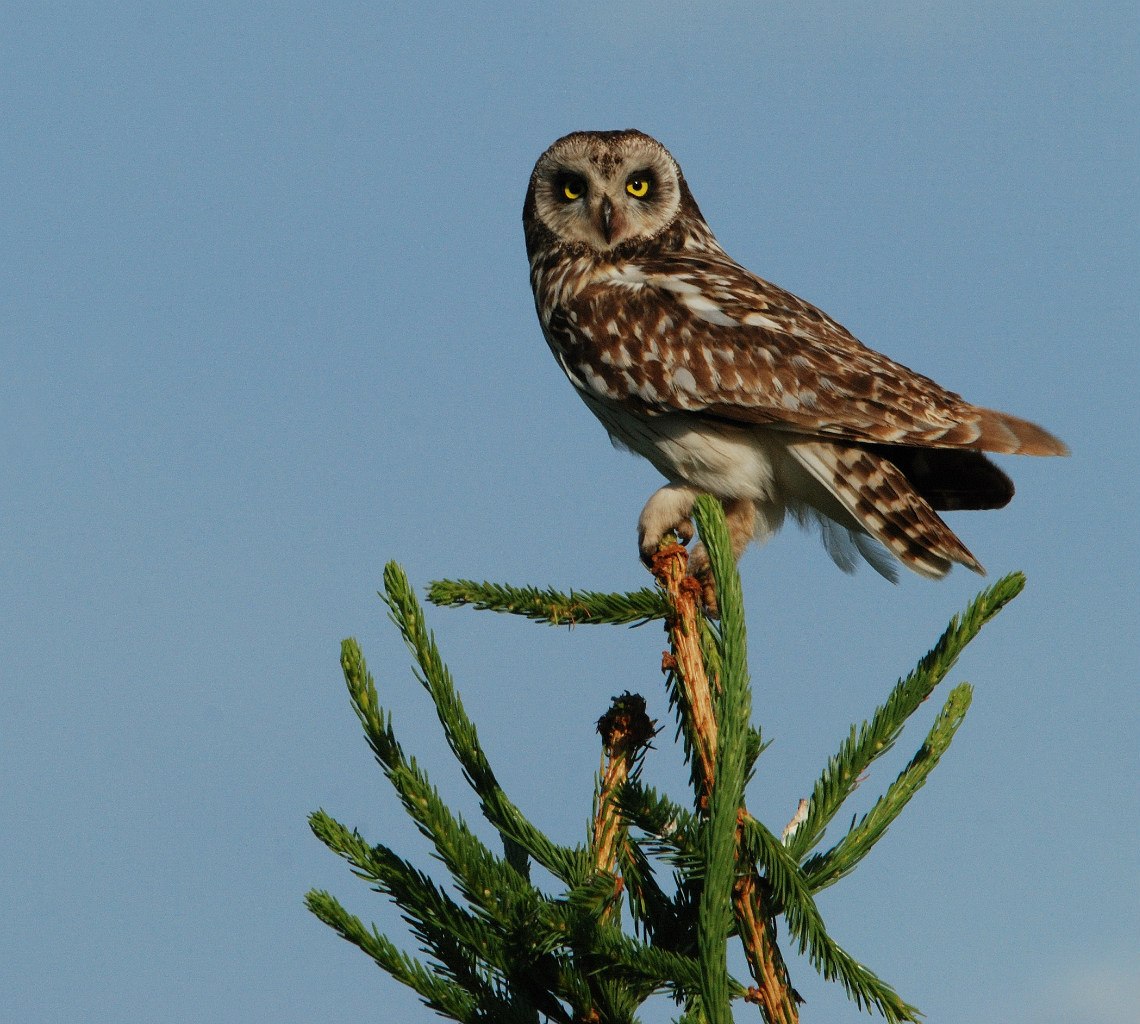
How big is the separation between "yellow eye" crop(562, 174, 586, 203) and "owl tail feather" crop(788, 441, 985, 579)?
2244 mm

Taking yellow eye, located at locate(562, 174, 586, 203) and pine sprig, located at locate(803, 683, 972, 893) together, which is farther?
yellow eye, located at locate(562, 174, 586, 203)

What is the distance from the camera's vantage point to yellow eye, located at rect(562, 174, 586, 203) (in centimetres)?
723

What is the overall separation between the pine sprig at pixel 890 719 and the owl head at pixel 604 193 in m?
4.18

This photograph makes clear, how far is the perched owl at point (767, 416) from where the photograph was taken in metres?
5.54

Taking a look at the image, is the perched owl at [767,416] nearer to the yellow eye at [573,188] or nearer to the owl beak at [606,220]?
the owl beak at [606,220]

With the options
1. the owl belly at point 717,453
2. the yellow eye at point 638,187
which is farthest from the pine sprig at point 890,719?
the yellow eye at point 638,187

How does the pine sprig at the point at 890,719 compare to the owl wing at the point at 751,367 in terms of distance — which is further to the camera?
the owl wing at the point at 751,367

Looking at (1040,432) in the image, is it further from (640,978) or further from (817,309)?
(640,978)

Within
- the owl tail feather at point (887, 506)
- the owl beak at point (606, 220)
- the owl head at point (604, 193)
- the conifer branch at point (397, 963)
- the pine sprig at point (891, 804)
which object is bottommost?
the conifer branch at point (397, 963)

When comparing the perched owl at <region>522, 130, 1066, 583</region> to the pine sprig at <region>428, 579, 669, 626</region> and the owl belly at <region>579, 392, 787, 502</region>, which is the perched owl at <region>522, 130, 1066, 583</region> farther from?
the pine sprig at <region>428, 579, 669, 626</region>

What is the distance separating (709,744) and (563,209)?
4.80 metres

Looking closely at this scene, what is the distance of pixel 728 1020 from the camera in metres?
2.39

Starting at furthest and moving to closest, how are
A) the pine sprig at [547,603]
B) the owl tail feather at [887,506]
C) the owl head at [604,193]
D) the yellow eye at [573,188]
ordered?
the yellow eye at [573,188]
the owl head at [604,193]
the owl tail feather at [887,506]
the pine sprig at [547,603]

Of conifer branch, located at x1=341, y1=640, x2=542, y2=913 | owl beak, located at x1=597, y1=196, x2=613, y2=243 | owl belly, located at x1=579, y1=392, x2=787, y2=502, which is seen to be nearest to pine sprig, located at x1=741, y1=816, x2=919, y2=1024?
conifer branch, located at x1=341, y1=640, x2=542, y2=913
